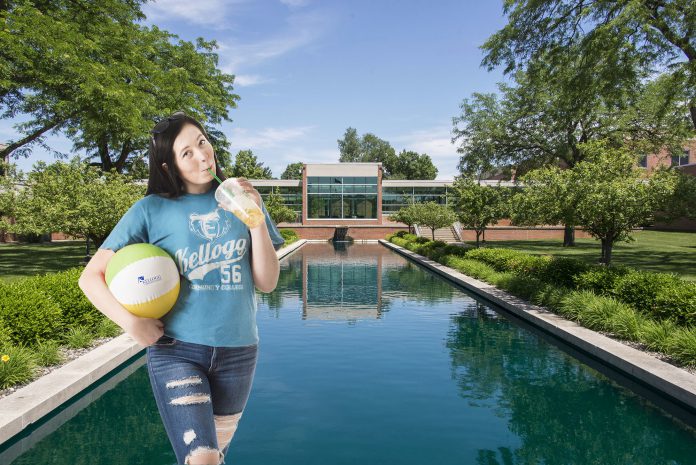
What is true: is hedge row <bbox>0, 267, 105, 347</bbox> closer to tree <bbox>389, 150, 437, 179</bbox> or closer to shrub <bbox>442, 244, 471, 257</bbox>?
shrub <bbox>442, 244, 471, 257</bbox>

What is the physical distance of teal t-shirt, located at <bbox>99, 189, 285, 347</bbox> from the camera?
2.43m

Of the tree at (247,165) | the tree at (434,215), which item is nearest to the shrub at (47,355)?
the tree at (434,215)

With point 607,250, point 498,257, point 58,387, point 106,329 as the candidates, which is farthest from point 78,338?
point 498,257

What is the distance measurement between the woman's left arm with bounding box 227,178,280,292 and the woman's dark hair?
373mm

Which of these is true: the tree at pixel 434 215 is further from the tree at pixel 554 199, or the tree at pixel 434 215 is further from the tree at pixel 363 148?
the tree at pixel 363 148

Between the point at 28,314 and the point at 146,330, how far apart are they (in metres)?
6.98

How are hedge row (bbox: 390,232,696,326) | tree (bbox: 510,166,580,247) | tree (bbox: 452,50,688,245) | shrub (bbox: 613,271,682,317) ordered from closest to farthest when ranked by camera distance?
hedge row (bbox: 390,232,696,326) → shrub (bbox: 613,271,682,317) → tree (bbox: 510,166,580,247) → tree (bbox: 452,50,688,245)

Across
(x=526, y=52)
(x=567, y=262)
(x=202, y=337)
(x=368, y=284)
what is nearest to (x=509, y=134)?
(x=526, y=52)

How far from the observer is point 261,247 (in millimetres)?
2451

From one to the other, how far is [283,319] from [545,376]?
6499 millimetres

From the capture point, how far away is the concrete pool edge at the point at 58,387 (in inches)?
221

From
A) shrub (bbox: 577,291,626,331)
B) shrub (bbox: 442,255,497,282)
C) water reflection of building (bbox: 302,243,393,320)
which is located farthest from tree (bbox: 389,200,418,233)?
shrub (bbox: 577,291,626,331)

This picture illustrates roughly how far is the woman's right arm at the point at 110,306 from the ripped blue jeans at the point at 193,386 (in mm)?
102

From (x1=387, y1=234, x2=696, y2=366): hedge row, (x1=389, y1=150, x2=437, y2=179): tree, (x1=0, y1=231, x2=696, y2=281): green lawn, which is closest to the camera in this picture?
(x1=387, y1=234, x2=696, y2=366): hedge row
